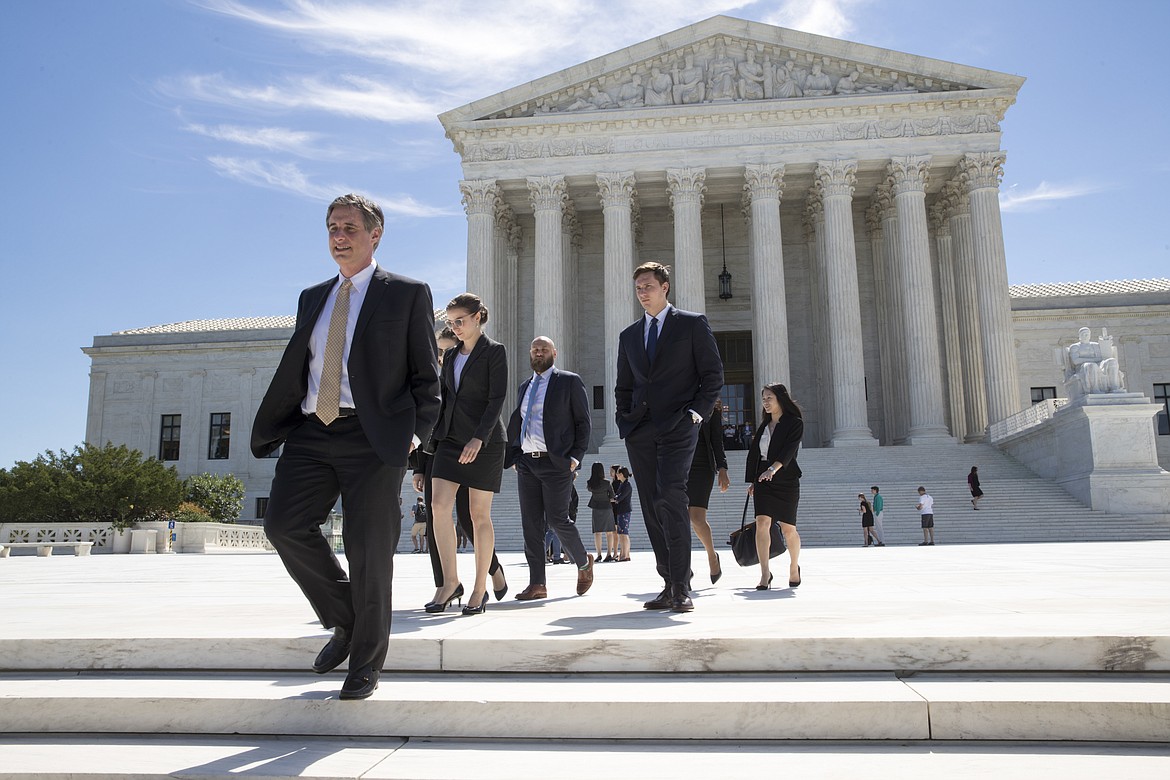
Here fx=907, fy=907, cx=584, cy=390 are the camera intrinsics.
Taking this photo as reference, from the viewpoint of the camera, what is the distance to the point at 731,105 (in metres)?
35.0

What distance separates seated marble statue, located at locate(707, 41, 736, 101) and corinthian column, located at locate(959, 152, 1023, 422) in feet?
30.5

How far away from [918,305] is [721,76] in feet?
38.8

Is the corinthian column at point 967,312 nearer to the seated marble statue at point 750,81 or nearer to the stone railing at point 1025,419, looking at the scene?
the stone railing at point 1025,419

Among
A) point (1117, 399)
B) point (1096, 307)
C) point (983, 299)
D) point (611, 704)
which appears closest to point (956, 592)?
point (611, 704)

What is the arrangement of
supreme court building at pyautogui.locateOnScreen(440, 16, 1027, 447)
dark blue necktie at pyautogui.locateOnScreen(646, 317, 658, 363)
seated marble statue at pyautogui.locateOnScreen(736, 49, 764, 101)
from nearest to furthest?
dark blue necktie at pyautogui.locateOnScreen(646, 317, 658, 363) < supreme court building at pyautogui.locateOnScreen(440, 16, 1027, 447) < seated marble statue at pyautogui.locateOnScreen(736, 49, 764, 101)

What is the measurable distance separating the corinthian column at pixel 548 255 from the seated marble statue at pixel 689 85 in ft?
18.7

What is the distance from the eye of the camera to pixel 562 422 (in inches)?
281

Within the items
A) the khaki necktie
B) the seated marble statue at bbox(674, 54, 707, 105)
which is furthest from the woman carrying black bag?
the seated marble statue at bbox(674, 54, 707, 105)

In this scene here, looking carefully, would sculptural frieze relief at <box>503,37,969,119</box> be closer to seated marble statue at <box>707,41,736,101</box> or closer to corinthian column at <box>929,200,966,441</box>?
seated marble statue at <box>707,41,736,101</box>

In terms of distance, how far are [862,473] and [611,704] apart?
27392mm

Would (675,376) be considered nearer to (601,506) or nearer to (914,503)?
(601,506)

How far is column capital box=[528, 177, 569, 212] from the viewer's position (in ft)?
117

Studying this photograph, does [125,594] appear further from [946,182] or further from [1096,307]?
[1096,307]

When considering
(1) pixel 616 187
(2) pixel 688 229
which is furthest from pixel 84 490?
(2) pixel 688 229
